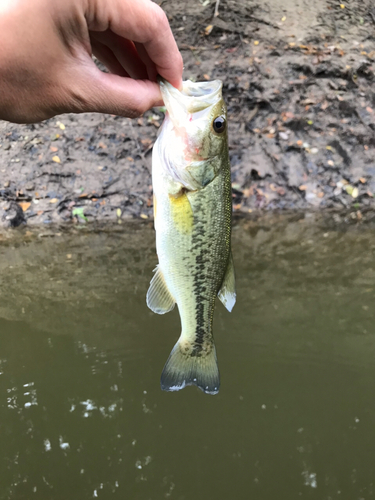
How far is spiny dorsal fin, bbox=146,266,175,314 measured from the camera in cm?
183

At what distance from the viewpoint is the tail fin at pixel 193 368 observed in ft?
6.37

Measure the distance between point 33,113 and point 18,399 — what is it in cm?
224

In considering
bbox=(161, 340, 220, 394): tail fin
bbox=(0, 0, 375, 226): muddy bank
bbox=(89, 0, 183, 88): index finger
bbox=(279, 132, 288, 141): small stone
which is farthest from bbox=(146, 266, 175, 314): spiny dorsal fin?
bbox=(279, 132, 288, 141): small stone

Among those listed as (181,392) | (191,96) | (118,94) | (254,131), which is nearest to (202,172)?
(191,96)

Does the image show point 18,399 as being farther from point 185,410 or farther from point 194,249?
point 194,249

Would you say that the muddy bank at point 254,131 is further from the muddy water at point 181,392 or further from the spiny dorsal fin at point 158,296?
the spiny dorsal fin at point 158,296

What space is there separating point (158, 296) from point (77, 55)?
3.34ft

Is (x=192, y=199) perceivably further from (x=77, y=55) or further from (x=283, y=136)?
(x=283, y=136)

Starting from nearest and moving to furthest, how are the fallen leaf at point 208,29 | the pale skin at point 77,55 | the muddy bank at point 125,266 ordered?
the pale skin at point 77,55 → the muddy bank at point 125,266 → the fallen leaf at point 208,29

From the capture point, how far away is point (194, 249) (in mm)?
1704

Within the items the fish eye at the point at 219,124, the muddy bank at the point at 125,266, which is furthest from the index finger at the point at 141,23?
the muddy bank at the point at 125,266

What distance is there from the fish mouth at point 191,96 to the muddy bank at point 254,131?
12.4ft

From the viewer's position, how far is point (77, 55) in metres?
1.31

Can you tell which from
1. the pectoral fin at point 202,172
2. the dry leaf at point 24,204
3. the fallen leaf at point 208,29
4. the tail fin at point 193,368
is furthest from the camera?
the fallen leaf at point 208,29
